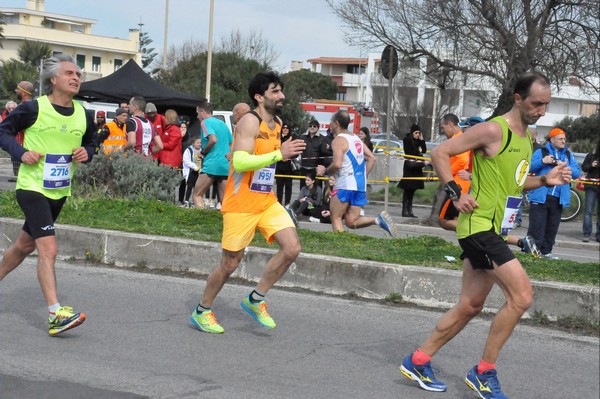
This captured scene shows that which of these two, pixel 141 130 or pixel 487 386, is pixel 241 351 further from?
pixel 141 130

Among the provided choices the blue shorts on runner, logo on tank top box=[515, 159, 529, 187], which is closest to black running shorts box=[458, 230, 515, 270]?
logo on tank top box=[515, 159, 529, 187]

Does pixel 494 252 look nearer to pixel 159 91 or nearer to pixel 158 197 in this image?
pixel 158 197

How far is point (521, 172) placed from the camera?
5.82 m

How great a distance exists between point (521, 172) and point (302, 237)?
199 inches

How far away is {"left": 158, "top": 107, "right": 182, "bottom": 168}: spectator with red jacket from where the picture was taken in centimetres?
1730

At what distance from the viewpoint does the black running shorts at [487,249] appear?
5629mm

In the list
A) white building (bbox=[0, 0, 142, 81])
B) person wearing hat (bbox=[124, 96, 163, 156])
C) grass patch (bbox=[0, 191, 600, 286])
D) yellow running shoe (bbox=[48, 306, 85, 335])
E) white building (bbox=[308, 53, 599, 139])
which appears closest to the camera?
yellow running shoe (bbox=[48, 306, 85, 335])

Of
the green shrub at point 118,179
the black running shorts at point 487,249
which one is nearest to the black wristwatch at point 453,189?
the black running shorts at point 487,249

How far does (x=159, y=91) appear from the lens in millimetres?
26922

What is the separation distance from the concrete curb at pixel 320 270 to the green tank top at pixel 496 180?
2461 mm

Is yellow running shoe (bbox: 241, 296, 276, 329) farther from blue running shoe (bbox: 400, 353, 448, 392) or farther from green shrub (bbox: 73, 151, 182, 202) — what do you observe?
green shrub (bbox: 73, 151, 182, 202)

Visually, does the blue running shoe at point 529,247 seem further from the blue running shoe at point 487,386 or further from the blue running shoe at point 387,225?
the blue running shoe at point 487,386

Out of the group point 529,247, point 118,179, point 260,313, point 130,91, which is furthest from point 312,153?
point 260,313

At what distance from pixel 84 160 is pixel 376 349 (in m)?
2.54
